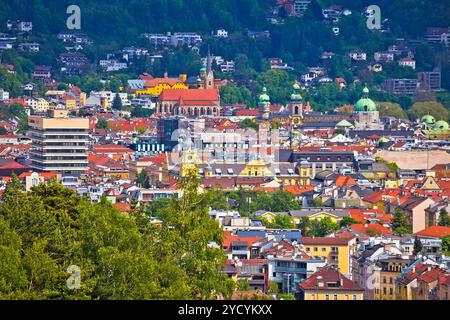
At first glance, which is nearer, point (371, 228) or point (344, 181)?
point (371, 228)

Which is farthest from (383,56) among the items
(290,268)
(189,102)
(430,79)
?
(290,268)

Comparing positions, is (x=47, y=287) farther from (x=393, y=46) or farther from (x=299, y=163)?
(x=393, y=46)

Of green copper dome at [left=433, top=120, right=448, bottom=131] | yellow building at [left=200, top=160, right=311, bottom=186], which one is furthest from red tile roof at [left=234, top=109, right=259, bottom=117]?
yellow building at [left=200, top=160, right=311, bottom=186]

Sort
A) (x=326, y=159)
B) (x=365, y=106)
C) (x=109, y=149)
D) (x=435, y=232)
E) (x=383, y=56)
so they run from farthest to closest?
(x=383, y=56), (x=365, y=106), (x=109, y=149), (x=326, y=159), (x=435, y=232)

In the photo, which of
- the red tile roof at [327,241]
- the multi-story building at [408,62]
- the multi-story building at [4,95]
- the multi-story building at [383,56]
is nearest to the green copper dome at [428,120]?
the multi-story building at [408,62]

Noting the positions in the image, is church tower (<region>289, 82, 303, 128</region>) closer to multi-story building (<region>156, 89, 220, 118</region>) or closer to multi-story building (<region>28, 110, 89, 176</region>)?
multi-story building (<region>156, 89, 220, 118</region>)

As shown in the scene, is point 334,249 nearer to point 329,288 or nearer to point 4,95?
point 329,288
